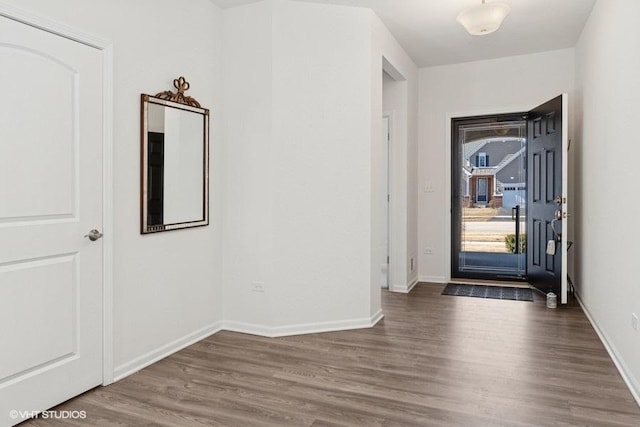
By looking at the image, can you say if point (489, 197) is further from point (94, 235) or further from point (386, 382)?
point (94, 235)

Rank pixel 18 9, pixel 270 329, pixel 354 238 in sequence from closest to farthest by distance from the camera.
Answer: pixel 18 9 → pixel 270 329 → pixel 354 238

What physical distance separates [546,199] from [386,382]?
9.74 ft

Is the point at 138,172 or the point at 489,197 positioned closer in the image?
the point at 138,172

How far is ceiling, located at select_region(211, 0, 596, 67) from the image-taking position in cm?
371

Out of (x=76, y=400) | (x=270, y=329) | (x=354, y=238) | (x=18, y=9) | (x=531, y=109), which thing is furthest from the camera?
(x=531, y=109)

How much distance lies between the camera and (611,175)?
309cm

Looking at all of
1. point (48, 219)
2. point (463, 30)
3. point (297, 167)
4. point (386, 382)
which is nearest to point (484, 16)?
point (463, 30)

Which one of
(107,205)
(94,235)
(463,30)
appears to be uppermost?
(463,30)

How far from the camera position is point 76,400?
95.0 inches

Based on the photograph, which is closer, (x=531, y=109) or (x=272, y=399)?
(x=272, y=399)

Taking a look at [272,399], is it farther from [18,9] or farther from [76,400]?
[18,9]

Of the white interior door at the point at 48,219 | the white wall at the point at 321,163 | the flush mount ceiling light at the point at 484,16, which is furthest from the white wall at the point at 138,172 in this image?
the flush mount ceiling light at the point at 484,16

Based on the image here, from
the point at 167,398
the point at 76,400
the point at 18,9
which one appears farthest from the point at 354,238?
the point at 18,9

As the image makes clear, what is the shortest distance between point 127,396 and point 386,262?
3383 millimetres
